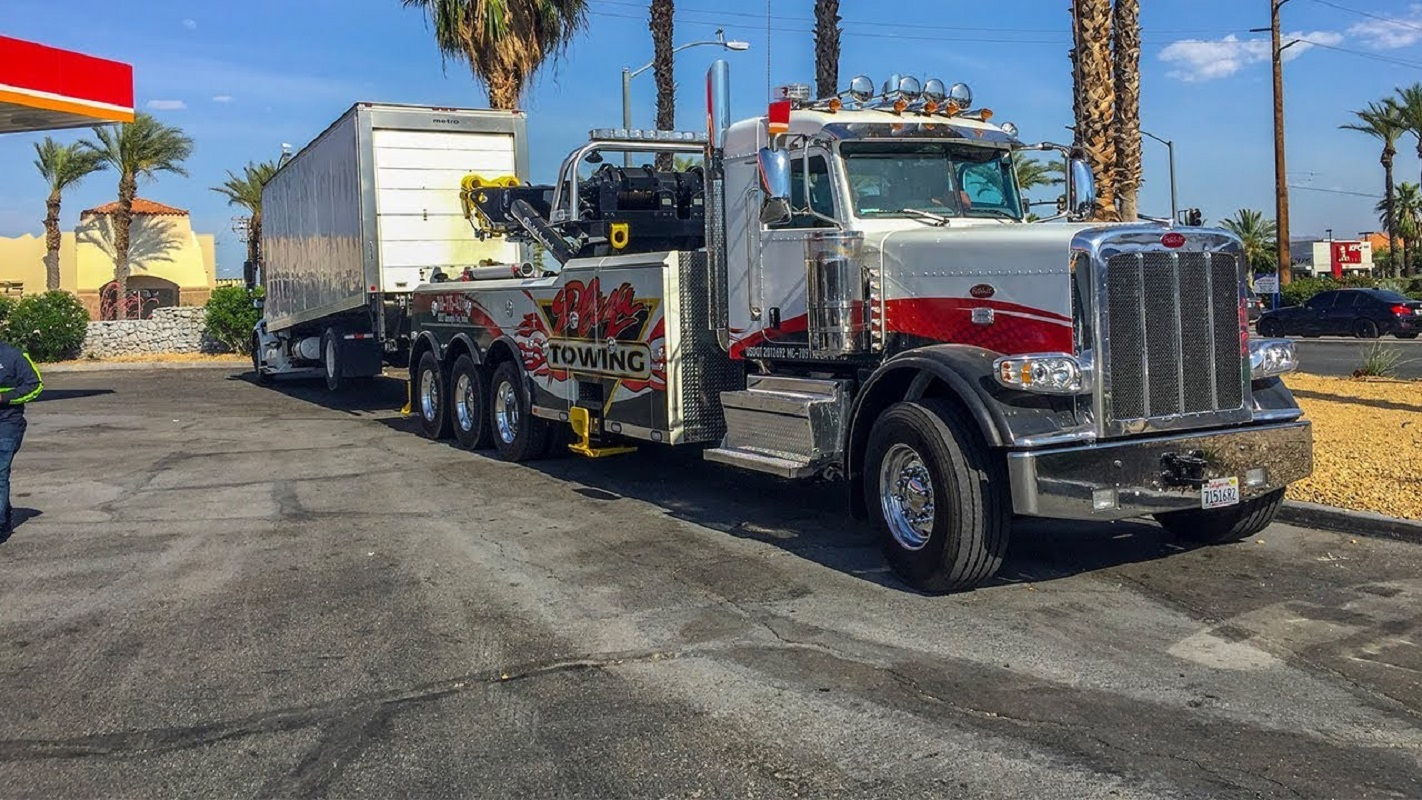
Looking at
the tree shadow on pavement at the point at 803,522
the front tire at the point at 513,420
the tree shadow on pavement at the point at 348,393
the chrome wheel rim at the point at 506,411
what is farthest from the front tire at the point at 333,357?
Answer: the tree shadow on pavement at the point at 803,522

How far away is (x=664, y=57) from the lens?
21.3 m

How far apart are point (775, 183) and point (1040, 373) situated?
2.17 m

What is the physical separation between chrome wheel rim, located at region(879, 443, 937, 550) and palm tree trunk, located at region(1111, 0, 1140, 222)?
30.3 ft

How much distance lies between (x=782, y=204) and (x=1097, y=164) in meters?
7.87

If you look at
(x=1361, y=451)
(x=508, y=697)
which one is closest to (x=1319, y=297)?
(x=1361, y=451)

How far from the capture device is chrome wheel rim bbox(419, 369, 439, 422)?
14.3m

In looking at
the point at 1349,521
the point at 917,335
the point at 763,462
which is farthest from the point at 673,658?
the point at 1349,521

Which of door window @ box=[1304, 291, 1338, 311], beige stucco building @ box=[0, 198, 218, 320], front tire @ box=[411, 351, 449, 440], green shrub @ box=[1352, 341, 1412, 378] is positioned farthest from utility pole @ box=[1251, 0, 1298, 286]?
beige stucco building @ box=[0, 198, 218, 320]

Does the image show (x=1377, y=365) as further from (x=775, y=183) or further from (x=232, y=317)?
(x=232, y=317)

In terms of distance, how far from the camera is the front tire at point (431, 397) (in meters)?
14.0

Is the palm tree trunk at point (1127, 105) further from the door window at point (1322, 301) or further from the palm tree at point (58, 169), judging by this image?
the palm tree at point (58, 169)

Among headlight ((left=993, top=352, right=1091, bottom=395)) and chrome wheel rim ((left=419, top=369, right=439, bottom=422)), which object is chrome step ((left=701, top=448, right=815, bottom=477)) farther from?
chrome wheel rim ((left=419, top=369, right=439, bottom=422))

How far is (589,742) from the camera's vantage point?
15.5 ft

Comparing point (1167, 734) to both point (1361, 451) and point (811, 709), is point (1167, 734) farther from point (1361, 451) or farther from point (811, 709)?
point (1361, 451)
